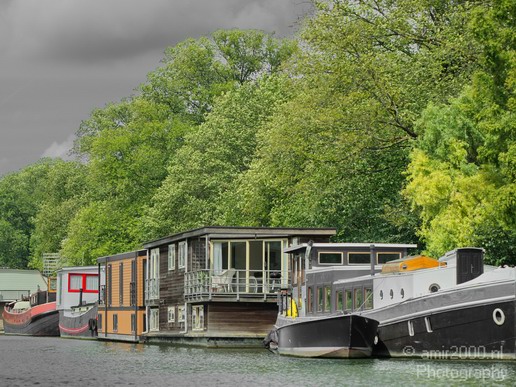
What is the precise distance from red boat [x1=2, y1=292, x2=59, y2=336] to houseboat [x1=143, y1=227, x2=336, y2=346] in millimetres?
34171

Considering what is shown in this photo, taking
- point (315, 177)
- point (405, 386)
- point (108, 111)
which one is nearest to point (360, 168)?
point (315, 177)

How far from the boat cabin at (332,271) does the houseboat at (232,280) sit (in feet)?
8.19

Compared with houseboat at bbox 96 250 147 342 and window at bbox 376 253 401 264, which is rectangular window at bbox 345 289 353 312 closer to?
window at bbox 376 253 401 264

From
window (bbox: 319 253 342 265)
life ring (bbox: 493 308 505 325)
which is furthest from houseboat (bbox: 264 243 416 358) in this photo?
life ring (bbox: 493 308 505 325)

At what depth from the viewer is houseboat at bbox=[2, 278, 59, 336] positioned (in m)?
90.6

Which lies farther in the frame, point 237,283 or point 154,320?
point 154,320

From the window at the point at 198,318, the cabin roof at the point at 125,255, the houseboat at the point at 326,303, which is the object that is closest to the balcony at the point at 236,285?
the window at the point at 198,318

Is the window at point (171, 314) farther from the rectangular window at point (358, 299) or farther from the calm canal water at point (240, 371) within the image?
the rectangular window at point (358, 299)

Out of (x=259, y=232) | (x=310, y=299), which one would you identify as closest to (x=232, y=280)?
(x=259, y=232)

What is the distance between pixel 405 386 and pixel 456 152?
1937 centimetres

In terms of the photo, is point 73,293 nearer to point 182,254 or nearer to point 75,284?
point 75,284

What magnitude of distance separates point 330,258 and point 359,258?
122cm

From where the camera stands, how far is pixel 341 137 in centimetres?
5594

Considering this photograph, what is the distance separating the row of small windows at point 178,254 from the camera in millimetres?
57812
